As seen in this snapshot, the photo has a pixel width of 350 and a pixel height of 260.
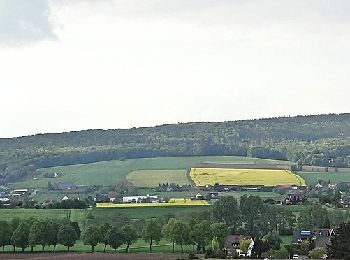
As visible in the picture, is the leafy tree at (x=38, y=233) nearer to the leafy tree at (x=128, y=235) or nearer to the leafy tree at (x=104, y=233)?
the leafy tree at (x=104, y=233)

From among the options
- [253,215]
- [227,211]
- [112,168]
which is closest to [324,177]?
[112,168]

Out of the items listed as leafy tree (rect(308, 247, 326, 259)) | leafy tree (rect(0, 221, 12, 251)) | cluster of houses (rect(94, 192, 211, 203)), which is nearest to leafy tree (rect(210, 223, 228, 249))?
leafy tree (rect(308, 247, 326, 259))

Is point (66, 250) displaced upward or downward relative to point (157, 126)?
downward

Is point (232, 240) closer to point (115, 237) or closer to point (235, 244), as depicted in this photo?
point (235, 244)

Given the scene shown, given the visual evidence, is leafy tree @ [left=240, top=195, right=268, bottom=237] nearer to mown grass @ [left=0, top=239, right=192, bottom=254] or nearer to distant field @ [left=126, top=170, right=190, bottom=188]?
mown grass @ [left=0, top=239, right=192, bottom=254]

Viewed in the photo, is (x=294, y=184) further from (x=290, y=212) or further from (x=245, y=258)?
(x=245, y=258)

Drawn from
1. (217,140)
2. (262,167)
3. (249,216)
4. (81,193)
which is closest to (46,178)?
(81,193)
